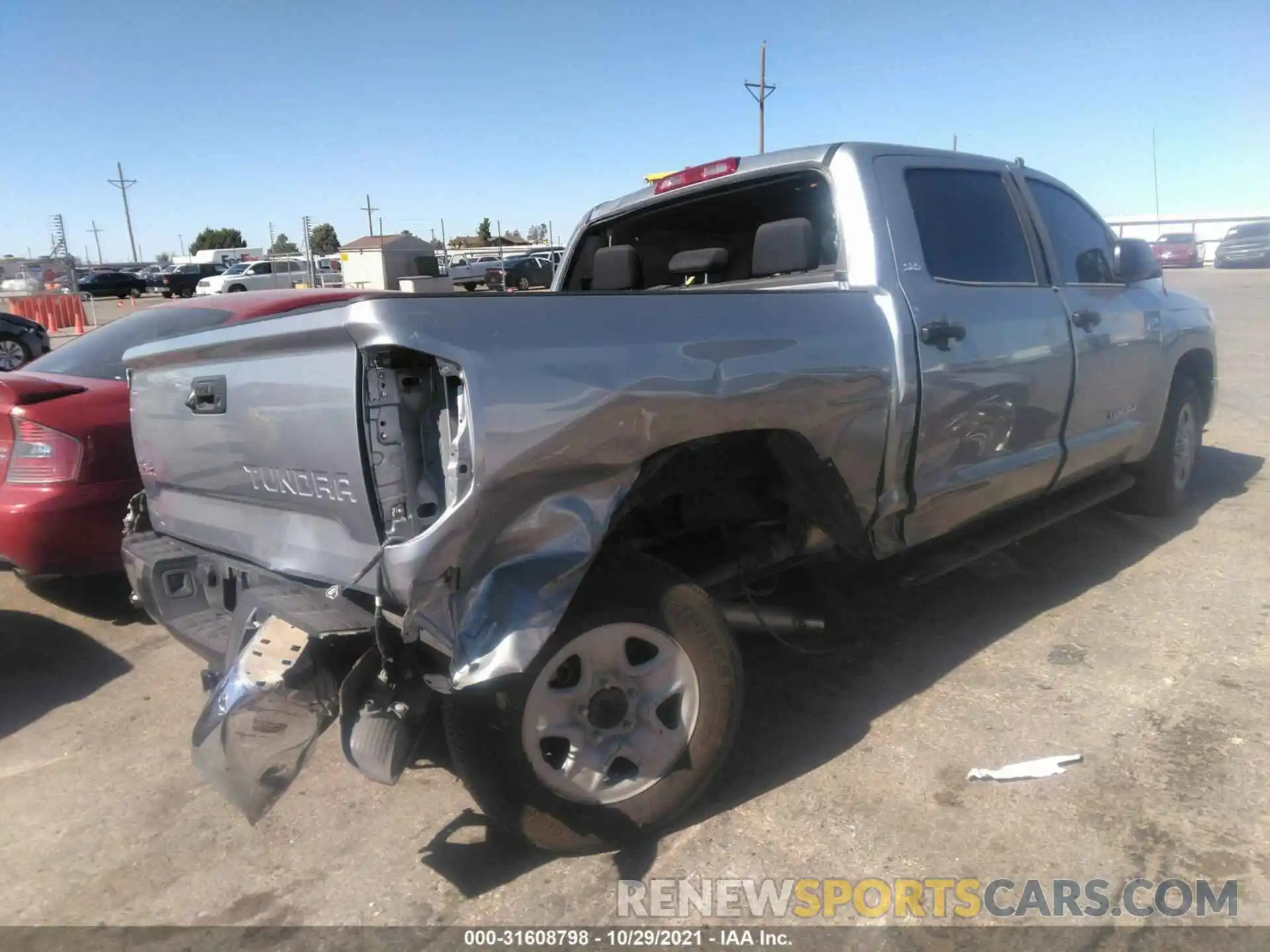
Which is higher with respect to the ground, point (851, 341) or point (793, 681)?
point (851, 341)

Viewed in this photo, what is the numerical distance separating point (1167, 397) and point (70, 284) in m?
28.2

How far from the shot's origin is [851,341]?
3.12 m

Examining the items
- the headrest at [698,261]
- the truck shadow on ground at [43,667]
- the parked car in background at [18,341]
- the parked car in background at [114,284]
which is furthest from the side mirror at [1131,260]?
the parked car in background at [114,284]

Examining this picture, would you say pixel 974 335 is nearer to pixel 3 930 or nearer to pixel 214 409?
pixel 214 409

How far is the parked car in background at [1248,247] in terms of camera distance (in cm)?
3469

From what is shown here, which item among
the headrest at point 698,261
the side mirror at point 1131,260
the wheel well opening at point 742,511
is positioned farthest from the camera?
the side mirror at point 1131,260

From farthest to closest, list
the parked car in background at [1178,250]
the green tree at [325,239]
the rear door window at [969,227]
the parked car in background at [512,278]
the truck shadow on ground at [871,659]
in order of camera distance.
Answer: the green tree at [325,239], the parked car in background at [1178,250], the parked car in background at [512,278], the rear door window at [969,227], the truck shadow on ground at [871,659]

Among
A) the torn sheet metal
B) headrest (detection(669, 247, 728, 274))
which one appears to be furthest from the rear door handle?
the torn sheet metal

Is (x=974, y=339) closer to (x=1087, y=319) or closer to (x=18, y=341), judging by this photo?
(x=1087, y=319)

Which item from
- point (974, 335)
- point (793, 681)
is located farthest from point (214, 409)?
point (974, 335)

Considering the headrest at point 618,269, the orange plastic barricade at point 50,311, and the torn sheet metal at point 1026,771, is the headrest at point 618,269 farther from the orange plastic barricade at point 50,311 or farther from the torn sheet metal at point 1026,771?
the orange plastic barricade at point 50,311

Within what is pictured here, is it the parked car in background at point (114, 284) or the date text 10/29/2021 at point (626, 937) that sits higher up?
the parked car in background at point (114, 284)

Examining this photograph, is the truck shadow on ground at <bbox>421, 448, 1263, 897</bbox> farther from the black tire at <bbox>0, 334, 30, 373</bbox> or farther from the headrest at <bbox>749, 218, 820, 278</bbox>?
the black tire at <bbox>0, 334, 30, 373</bbox>

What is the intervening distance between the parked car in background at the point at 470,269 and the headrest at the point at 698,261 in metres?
29.6
